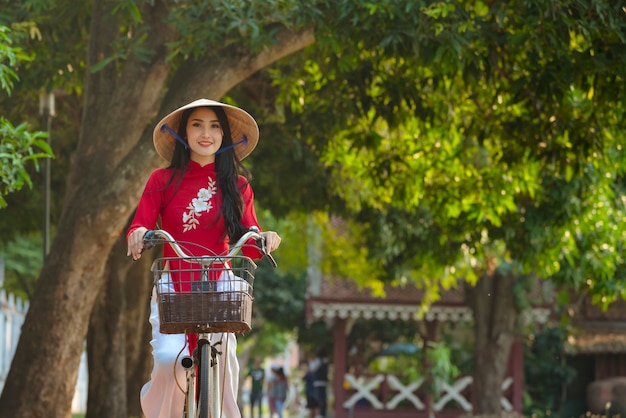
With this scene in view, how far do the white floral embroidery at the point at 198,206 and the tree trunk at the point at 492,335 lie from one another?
762 inches

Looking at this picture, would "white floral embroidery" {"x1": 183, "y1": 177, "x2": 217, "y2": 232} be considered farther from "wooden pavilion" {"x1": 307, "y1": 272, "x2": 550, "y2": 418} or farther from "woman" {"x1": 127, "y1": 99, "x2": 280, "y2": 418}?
"wooden pavilion" {"x1": 307, "y1": 272, "x2": 550, "y2": 418}

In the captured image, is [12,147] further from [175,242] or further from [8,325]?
[8,325]

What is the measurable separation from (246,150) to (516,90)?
225 inches

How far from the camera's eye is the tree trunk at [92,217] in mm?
11570

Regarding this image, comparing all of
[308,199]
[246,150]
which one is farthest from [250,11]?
[308,199]

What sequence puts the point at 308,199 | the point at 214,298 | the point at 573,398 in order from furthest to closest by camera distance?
the point at 573,398 → the point at 308,199 → the point at 214,298

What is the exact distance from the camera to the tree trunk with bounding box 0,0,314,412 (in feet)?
38.0

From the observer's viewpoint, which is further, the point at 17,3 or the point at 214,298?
the point at 17,3

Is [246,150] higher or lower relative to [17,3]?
lower

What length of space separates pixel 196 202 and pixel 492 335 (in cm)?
2035

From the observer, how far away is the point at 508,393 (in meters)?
32.0

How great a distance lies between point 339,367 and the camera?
32.5 metres

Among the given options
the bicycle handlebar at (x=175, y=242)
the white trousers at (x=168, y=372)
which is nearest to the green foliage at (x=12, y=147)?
the white trousers at (x=168, y=372)

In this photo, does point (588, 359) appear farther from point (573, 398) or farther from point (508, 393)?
point (508, 393)
